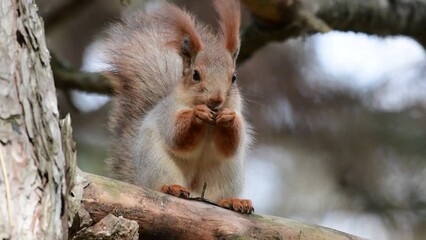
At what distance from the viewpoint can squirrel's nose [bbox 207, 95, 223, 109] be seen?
3361 mm

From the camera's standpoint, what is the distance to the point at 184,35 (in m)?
3.61

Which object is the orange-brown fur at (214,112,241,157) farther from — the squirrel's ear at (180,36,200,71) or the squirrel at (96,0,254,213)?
the squirrel's ear at (180,36,200,71)

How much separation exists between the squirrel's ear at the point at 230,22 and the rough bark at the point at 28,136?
145 centimetres

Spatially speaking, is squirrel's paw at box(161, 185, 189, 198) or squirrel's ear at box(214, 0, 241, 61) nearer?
squirrel's paw at box(161, 185, 189, 198)

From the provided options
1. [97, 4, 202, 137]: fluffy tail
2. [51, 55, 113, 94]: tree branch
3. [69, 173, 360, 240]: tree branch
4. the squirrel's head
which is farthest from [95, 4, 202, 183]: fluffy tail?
[69, 173, 360, 240]: tree branch

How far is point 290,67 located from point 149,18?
1.62 meters

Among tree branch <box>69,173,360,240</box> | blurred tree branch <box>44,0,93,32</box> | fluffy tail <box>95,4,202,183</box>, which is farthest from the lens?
blurred tree branch <box>44,0,93,32</box>

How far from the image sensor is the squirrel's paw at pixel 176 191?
3.08 m

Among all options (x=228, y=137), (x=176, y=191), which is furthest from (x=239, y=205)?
(x=228, y=137)

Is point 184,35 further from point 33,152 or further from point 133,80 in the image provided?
point 33,152

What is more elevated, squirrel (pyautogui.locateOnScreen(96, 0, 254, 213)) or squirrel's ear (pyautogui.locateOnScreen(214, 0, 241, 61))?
squirrel's ear (pyautogui.locateOnScreen(214, 0, 241, 61))

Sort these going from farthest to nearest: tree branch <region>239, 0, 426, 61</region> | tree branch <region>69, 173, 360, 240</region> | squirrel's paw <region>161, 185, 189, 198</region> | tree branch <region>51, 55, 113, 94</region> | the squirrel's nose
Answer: tree branch <region>51, 55, 113, 94</region> < tree branch <region>239, 0, 426, 61</region> < the squirrel's nose < squirrel's paw <region>161, 185, 189, 198</region> < tree branch <region>69, 173, 360, 240</region>

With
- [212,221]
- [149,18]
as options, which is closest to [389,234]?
[149,18]

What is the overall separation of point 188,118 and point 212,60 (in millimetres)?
244
